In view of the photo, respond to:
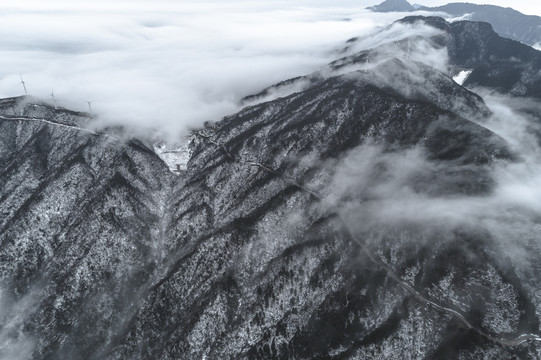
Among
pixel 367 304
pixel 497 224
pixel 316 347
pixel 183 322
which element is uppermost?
pixel 497 224

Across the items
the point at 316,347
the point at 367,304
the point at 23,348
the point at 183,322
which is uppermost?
the point at 367,304

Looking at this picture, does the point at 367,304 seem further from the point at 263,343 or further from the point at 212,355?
the point at 212,355

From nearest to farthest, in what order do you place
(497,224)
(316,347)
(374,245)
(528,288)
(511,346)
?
(511,346) → (528,288) → (316,347) → (497,224) → (374,245)

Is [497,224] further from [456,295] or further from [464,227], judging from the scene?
[456,295]

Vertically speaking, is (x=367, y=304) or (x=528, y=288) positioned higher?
(x=528, y=288)

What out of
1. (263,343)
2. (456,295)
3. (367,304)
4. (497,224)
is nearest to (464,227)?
(497,224)

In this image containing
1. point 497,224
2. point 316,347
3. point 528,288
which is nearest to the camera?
point 528,288

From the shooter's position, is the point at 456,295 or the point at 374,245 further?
the point at 374,245

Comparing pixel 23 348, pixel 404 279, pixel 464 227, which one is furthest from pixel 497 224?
pixel 23 348

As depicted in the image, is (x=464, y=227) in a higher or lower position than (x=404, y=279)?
higher
